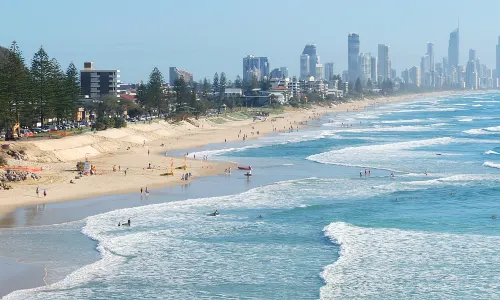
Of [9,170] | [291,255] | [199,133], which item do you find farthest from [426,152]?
[291,255]

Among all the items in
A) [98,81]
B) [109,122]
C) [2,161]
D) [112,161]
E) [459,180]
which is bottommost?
[459,180]

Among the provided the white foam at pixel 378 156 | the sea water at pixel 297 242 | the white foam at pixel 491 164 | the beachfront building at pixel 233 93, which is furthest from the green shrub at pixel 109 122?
the beachfront building at pixel 233 93

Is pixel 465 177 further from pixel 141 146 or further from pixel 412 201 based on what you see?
pixel 141 146

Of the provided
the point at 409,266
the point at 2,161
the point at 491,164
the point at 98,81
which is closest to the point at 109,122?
the point at 2,161

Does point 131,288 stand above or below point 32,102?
below

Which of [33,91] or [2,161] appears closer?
Answer: [2,161]

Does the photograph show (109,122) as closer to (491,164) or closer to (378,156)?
(378,156)

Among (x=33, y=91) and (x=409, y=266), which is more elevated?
(x=33, y=91)

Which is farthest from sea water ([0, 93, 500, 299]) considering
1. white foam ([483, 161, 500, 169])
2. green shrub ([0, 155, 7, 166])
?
green shrub ([0, 155, 7, 166])
